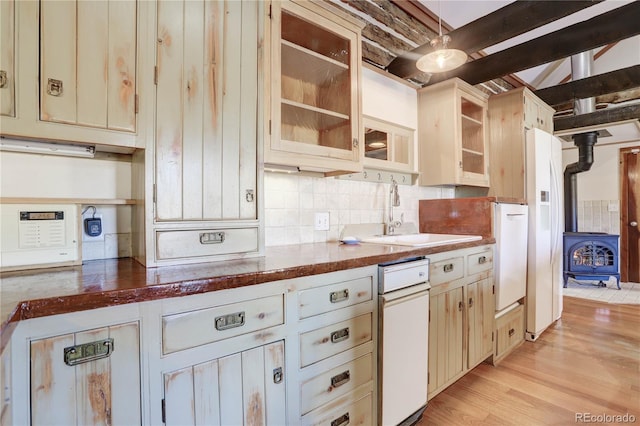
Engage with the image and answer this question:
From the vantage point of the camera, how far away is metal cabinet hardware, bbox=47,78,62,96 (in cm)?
99

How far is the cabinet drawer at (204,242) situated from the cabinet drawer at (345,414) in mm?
721

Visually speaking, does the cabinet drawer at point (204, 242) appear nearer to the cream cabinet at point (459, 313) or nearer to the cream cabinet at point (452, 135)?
the cream cabinet at point (459, 313)

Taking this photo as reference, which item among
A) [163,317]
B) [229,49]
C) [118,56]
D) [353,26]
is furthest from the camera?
[353,26]

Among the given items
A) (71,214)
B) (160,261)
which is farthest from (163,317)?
(71,214)

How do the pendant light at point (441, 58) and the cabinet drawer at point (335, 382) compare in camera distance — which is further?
the pendant light at point (441, 58)

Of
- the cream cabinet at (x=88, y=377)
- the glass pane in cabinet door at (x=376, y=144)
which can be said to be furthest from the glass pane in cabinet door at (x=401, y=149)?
the cream cabinet at (x=88, y=377)

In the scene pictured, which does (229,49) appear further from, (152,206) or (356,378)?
(356,378)

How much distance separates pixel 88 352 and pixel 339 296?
33.8 inches

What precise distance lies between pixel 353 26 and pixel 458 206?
157cm

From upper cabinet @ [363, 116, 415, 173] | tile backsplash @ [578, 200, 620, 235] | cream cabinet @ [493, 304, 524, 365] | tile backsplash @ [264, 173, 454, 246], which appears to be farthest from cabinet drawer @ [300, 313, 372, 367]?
tile backsplash @ [578, 200, 620, 235]

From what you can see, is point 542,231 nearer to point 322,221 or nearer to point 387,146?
point 387,146

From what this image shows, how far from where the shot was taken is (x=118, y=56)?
1.11 m

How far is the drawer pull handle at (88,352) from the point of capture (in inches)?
31.4

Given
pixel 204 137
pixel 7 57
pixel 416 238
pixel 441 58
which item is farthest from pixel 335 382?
pixel 441 58
